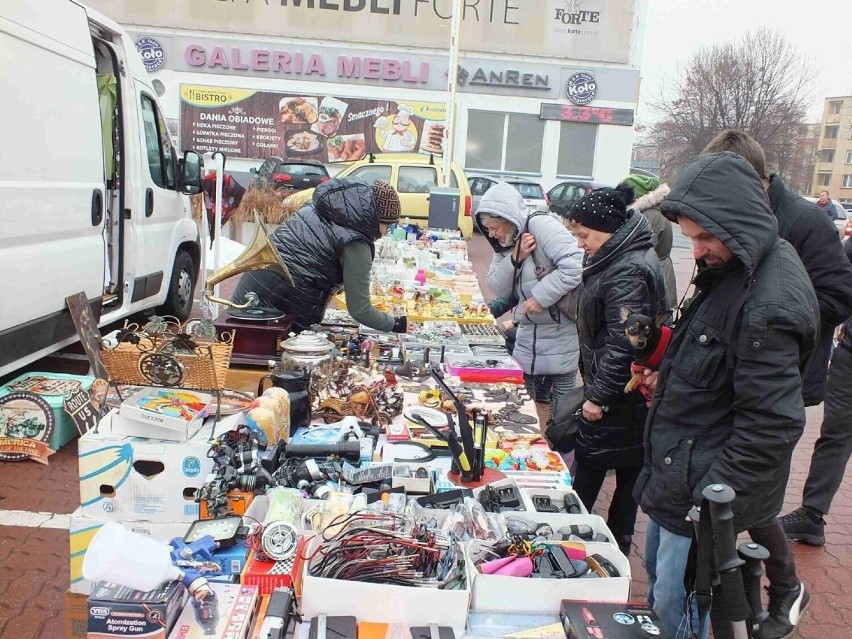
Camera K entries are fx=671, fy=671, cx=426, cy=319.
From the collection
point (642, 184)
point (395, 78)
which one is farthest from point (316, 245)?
point (395, 78)

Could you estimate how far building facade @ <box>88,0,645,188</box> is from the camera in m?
19.9

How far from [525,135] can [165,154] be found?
16401mm

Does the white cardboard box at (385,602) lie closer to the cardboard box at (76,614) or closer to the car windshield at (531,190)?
the cardboard box at (76,614)

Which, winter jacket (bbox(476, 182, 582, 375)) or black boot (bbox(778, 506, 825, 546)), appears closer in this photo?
black boot (bbox(778, 506, 825, 546))

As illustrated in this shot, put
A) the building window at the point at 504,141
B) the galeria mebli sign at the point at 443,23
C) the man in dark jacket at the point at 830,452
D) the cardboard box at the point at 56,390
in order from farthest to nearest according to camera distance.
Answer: the building window at the point at 504,141, the galeria mebli sign at the point at 443,23, the cardboard box at the point at 56,390, the man in dark jacket at the point at 830,452

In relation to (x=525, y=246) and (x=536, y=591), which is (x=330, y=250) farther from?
(x=536, y=591)

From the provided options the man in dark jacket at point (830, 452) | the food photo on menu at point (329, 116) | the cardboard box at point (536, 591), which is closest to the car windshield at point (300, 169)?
the food photo on menu at point (329, 116)

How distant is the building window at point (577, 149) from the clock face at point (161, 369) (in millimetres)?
19944


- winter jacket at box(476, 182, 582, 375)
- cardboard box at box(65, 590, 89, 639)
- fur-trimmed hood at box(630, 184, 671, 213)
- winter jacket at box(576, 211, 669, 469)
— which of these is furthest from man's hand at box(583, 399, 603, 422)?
fur-trimmed hood at box(630, 184, 671, 213)

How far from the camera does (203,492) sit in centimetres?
211

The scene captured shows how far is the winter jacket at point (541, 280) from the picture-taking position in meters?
3.93

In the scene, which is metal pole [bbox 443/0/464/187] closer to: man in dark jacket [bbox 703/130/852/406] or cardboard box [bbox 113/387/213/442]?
man in dark jacket [bbox 703/130/852/406]

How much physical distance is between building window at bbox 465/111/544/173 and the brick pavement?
17.7 metres

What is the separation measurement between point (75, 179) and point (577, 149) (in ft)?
60.5
